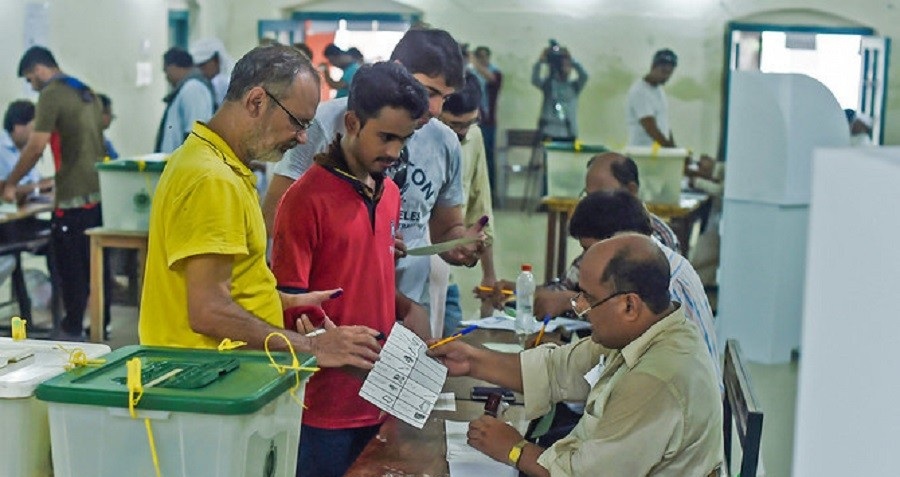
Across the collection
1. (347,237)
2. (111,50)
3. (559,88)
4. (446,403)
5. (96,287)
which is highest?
(111,50)

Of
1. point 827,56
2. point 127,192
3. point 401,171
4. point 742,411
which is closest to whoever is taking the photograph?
point 742,411

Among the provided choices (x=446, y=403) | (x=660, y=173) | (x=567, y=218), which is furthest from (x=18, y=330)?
(x=660, y=173)

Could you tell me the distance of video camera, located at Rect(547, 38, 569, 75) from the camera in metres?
11.5

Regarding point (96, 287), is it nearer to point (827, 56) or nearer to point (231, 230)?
point (231, 230)

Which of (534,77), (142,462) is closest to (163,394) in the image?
(142,462)

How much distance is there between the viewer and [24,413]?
5.24ft


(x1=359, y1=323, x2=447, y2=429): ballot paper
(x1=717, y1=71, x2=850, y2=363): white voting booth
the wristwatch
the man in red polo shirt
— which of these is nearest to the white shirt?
(x1=717, y1=71, x2=850, y2=363): white voting booth


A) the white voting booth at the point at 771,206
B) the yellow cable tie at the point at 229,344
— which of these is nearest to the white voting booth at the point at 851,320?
the yellow cable tie at the point at 229,344

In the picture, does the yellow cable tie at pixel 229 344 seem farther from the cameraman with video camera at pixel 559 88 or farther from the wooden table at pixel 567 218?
the cameraman with video camera at pixel 559 88

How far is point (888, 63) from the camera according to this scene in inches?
445

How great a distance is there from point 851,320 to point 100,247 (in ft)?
18.5

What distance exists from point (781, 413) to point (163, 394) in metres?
4.31

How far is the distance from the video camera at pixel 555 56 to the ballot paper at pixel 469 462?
31.2ft

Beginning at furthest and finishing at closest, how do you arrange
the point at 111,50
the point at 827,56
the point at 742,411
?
the point at 827,56 < the point at 111,50 < the point at 742,411
